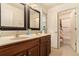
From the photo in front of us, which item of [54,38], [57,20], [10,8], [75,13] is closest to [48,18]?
[57,20]

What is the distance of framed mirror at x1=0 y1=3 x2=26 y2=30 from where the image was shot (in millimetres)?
1580

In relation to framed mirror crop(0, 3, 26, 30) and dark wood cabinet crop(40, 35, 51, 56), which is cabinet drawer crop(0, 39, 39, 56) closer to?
framed mirror crop(0, 3, 26, 30)

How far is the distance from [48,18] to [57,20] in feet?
1.25

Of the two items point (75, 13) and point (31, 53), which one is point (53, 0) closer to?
point (31, 53)

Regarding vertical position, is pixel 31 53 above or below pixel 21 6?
below

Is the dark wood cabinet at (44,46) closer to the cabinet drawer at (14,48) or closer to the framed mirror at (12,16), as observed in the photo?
the framed mirror at (12,16)

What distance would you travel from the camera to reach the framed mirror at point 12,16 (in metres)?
1.58

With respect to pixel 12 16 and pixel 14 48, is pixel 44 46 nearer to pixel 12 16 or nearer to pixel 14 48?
pixel 12 16

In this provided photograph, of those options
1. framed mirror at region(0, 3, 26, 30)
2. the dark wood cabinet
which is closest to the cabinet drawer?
framed mirror at region(0, 3, 26, 30)

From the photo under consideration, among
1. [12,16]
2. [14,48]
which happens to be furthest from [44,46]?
[14,48]

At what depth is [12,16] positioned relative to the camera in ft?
5.85

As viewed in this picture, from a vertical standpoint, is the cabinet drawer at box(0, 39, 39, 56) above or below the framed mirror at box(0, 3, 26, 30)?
below

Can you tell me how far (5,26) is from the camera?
1631 millimetres

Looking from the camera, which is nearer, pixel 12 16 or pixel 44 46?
pixel 12 16
